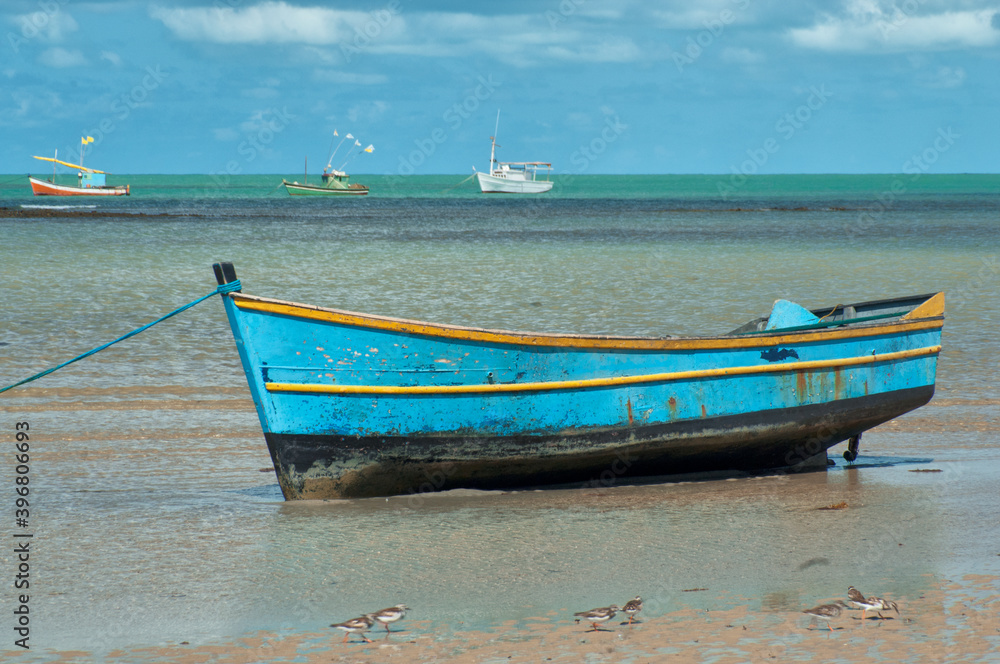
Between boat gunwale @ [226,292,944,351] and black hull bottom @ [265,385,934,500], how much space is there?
0.54 m

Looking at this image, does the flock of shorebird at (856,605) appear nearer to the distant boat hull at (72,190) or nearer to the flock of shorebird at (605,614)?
the flock of shorebird at (605,614)

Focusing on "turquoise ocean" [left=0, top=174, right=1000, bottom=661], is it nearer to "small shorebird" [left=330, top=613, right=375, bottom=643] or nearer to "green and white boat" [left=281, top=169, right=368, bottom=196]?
"small shorebird" [left=330, top=613, right=375, bottom=643]

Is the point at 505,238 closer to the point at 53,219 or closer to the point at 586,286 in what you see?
the point at 586,286

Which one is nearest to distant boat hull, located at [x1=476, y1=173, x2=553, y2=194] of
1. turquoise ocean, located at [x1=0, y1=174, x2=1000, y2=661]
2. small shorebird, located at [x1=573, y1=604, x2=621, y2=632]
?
turquoise ocean, located at [x1=0, y1=174, x2=1000, y2=661]

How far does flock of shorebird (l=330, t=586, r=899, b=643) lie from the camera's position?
471 centimetres

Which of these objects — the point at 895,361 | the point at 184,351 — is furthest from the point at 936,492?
the point at 184,351

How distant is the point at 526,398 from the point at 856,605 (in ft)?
8.88

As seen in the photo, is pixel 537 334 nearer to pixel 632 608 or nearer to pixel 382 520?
pixel 382 520

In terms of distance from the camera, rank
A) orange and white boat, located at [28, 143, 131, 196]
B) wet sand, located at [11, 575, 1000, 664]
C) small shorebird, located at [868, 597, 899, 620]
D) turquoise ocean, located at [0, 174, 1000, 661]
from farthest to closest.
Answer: orange and white boat, located at [28, 143, 131, 196] < turquoise ocean, located at [0, 174, 1000, 661] < small shorebird, located at [868, 597, 899, 620] < wet sand, located at [11, 575, 1000, 664]

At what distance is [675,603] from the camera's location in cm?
508

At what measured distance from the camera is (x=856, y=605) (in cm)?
480

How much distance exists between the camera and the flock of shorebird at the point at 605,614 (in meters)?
4.71

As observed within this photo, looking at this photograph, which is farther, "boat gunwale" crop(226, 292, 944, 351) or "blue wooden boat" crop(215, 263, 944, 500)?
"blue wooden boat" crop(215, 263, 944, 500)

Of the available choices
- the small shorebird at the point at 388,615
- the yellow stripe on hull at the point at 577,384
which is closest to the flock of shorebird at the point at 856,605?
the small shorebird at the point at 388,615
